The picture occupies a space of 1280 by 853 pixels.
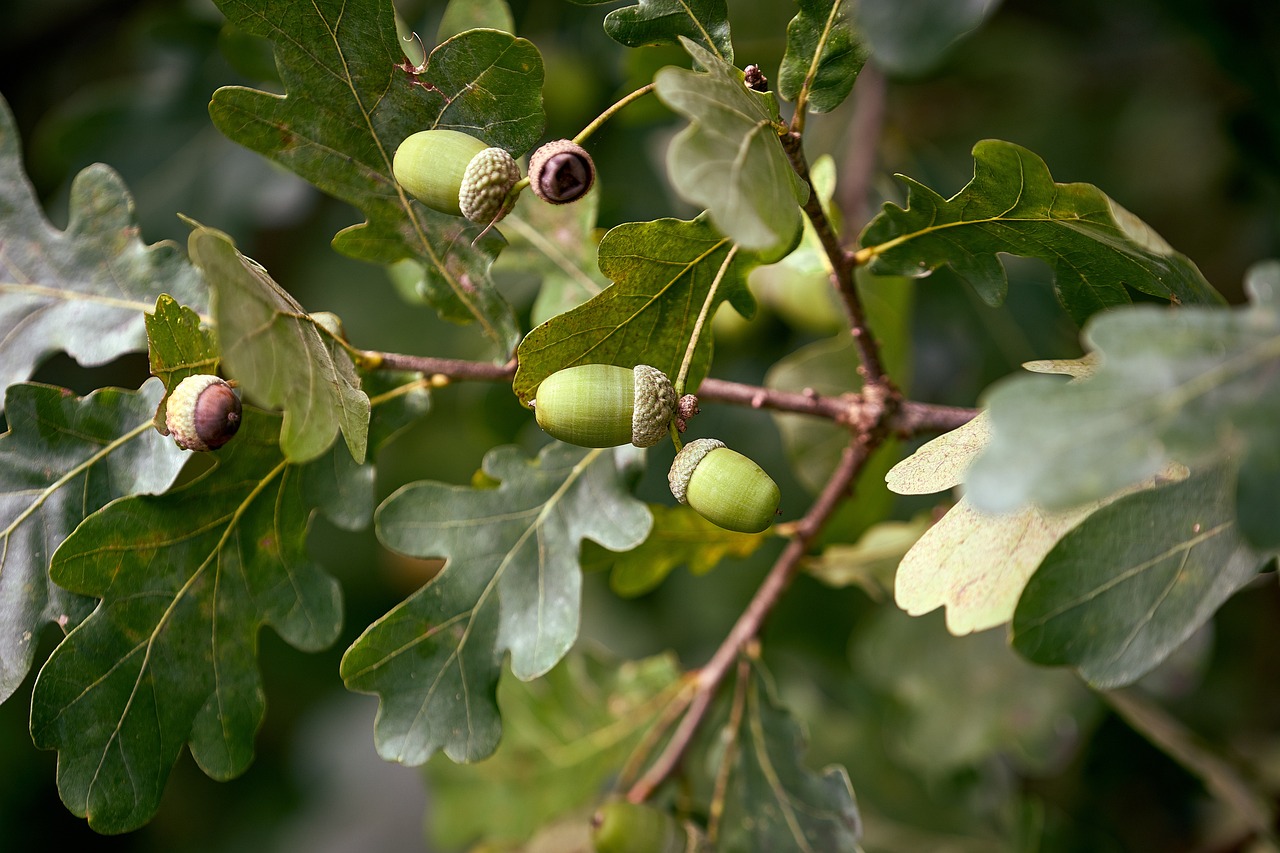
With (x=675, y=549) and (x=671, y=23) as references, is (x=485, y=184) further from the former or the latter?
(x=675, y=549)

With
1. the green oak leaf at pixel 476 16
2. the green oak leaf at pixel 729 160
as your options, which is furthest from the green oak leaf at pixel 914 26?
the green oak leaf at pixel 476 16

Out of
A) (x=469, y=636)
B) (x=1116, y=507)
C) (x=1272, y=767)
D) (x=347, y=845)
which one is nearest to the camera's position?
(x=1116, y=507)

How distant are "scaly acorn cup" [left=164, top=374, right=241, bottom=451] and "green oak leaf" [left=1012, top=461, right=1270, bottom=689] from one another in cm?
68

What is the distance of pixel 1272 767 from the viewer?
188 cm

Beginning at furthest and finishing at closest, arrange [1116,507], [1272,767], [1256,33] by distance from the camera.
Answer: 1. [1272,767]
2. [1256,33]
3. [1116,507]

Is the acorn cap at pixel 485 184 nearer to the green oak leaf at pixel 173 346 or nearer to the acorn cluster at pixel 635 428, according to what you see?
the acorn cluster at pixel 635 428

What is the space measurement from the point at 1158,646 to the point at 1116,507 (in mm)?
117

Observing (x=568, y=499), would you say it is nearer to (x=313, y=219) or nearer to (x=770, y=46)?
(x=770, y=46)

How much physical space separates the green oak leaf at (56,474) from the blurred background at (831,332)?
2.39 ft

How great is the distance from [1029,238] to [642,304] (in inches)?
14.1

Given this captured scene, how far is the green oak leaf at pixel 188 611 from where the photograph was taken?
93 cm

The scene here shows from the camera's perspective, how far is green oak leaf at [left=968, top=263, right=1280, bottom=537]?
587 millimetres

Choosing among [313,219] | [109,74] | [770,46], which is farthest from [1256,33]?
[109,74]

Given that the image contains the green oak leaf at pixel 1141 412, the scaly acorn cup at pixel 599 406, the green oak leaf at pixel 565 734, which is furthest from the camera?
the green oak leaf at pixel 565 734
